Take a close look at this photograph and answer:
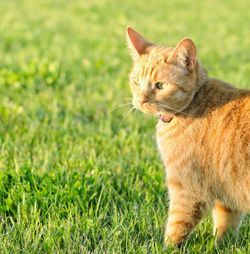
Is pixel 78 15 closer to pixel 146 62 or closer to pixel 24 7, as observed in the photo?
pixel 24 7

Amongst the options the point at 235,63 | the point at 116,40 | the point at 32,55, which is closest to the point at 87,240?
the point at 32,55

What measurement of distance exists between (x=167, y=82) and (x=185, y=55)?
0.21 meters

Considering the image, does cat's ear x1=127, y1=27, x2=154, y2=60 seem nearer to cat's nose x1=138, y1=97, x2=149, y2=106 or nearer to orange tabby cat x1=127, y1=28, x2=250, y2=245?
orange tabby cat x1=127, y1=28, x2=250, y2=245

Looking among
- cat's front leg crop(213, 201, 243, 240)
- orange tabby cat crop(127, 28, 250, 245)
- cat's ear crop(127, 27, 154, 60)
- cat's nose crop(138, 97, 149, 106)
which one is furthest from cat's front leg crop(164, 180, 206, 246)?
cat's ear crop(127, 27, 154, 60)

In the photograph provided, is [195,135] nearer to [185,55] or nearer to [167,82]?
[167,82]

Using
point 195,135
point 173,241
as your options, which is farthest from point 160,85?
point 173,241

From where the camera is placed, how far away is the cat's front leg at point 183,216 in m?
3.75

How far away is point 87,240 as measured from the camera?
145 inches

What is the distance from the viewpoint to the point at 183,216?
3764mm

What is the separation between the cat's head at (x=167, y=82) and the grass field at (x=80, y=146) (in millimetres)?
757

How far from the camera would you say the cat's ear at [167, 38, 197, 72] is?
371 cm

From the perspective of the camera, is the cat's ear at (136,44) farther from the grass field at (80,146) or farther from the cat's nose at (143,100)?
the grass field at (80,146)

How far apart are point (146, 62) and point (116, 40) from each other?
22.3 feet

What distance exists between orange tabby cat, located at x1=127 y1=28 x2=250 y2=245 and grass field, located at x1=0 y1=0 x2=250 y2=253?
0.23 metres
